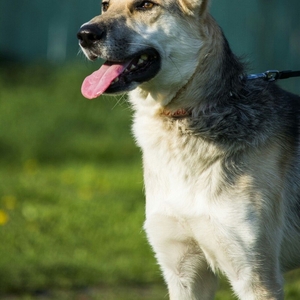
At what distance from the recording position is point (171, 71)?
408cm

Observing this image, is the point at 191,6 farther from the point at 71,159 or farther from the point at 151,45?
the point at 71,159

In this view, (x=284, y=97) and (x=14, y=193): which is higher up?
(x=284, y=97)

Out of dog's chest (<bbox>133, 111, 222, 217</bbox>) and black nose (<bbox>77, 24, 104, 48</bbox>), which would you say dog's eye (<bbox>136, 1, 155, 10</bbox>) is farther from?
dog's chest (<bbox>133, 111, 222, 217</bbox>)

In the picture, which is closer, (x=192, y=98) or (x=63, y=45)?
(x=192, y=98)

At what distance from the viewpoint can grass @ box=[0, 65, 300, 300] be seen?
589 cm

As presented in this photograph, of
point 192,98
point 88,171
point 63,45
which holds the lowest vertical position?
point 88,171

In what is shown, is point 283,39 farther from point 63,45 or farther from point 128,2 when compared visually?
point 128,2

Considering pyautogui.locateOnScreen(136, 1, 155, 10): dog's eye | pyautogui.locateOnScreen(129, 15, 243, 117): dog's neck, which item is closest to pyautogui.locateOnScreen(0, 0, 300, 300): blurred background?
pyautogui.locateOnScreen(129, 15, 243, 117): dog's neck

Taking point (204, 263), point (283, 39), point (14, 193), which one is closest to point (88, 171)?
point (14, 193)

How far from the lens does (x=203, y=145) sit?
4066mm

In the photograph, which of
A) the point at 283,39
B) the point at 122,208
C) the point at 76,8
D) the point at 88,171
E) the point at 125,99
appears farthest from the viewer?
the point at 76,8

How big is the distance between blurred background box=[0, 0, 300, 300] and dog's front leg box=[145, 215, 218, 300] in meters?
0.89

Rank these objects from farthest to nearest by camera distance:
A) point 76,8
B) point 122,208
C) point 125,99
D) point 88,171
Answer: point 76,8 → point 88,171 → point 122,208 → point 125,99

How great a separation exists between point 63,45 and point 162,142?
10088 millimetres
